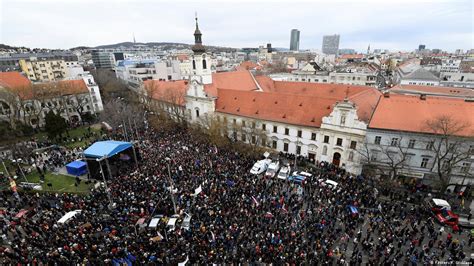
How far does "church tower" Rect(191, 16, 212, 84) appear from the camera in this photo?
44.8 meters

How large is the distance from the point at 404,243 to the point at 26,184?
4174 centimetres

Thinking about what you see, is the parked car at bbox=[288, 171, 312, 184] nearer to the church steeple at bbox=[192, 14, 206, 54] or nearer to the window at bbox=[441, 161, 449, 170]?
the window at bbox=[441, 161, 449, 170]

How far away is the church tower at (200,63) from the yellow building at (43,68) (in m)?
72.6

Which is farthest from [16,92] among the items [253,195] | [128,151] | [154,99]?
[253,195]

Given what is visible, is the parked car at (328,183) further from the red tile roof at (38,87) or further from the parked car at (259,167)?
the red tile roof at (38,87)

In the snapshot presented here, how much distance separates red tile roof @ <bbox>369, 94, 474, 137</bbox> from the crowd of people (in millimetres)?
8321

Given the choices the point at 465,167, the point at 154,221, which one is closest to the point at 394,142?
the point at 465,167

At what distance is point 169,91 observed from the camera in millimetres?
55875

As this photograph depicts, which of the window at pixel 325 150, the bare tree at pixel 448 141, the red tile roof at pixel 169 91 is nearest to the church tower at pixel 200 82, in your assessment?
the red tile roof at pixel 169 91

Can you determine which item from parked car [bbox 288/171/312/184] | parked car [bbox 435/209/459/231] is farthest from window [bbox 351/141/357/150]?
parked car [bbox 435/209/459/231]

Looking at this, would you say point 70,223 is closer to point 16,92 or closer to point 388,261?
point 388,261

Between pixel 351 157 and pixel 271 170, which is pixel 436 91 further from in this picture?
pixel 271 170

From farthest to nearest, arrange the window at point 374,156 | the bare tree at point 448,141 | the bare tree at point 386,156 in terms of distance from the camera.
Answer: the window at point 374,156 < the bare tree at point 386,156 < the bare tree at point 448,141

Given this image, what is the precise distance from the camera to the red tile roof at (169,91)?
177 feet
